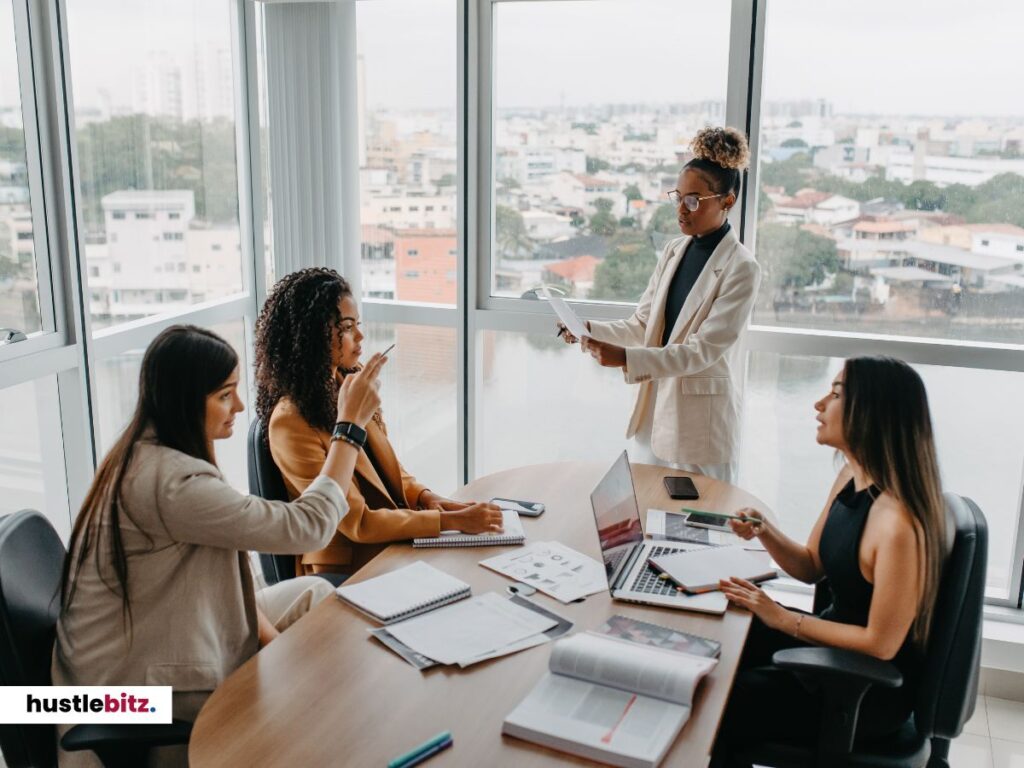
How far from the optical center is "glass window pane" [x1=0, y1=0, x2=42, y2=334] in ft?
9.29

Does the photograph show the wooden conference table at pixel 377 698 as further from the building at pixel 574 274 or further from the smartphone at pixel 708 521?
the building at pixel 574 274

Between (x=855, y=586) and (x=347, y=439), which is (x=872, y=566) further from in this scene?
(x=347, y=439)

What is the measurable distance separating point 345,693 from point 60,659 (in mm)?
576

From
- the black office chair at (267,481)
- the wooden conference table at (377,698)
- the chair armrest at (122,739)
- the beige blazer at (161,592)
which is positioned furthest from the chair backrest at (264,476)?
the chair armrest at (122,739)

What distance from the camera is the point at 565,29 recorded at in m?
3.60

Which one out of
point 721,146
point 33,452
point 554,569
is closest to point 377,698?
point 554,569

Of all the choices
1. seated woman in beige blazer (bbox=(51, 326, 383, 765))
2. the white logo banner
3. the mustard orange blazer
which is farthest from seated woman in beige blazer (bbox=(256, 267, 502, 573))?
the white logo banner

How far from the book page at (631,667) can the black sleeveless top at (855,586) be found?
0.44 metres

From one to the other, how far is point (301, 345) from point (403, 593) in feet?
2.64

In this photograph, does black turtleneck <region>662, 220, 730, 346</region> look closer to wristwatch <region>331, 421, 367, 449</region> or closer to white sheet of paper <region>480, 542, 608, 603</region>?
white sheet of paper <region>480, 542, 608, 603</region>

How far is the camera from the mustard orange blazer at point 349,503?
7.67 ft

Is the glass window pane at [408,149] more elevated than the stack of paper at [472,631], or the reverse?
the glass window pane at [408,149]

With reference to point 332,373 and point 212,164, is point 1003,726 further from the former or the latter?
point 212,164

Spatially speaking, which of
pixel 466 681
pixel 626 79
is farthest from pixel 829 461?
pixel 466 681
